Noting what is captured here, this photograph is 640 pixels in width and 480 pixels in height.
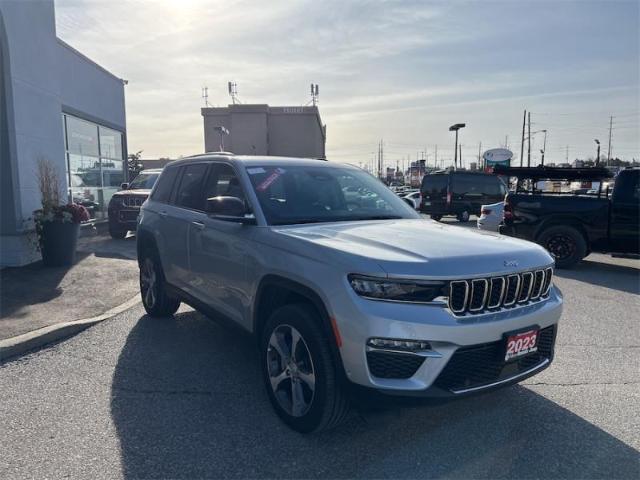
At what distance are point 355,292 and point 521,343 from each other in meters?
1.12

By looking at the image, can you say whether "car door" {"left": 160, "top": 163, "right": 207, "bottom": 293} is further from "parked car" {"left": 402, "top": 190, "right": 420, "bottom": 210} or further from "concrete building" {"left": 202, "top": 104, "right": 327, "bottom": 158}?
"concrete building" {"left": 202, "top": 104, "right": 327, "bottom": 158}

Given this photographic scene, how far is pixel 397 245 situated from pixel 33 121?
8.52m

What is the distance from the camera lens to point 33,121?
29.6 ft

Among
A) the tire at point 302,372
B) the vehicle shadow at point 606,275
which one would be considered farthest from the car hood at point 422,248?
the vehicle shadow at point 606,275

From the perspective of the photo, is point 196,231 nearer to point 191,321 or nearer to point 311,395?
point 191,321

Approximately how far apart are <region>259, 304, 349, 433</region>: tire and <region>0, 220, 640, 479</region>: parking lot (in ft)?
0.59

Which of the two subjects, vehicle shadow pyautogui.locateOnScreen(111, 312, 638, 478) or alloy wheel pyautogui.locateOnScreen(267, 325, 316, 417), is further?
alloy wheel pyautogui.locateOnScreen(267, 325, 316, 417)

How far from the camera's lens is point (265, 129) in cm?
4844

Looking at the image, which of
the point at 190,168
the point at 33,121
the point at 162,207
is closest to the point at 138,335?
the point at 162,207

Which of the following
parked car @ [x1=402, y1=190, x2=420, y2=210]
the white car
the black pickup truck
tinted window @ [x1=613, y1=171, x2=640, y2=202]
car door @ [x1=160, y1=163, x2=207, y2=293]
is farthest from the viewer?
the white car

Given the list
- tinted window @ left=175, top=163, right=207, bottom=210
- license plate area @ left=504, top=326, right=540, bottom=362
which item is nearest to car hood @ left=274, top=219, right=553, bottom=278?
license plate area @ left=504, top=326, right=540, bottom=362

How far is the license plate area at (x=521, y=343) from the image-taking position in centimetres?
296

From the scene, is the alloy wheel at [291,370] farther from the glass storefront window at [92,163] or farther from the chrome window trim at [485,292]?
the glass storefront window at [92,163]

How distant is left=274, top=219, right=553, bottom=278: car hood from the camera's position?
110 inches
